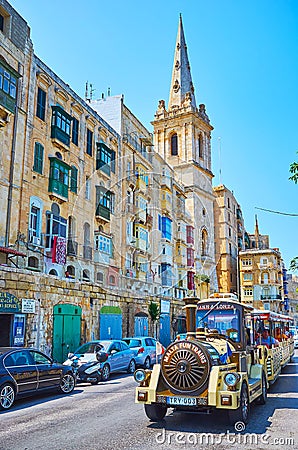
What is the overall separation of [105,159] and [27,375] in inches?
975

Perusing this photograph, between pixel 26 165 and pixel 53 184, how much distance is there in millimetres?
2574

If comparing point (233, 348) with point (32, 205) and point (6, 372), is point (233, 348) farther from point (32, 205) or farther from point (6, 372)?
point (32, 205)

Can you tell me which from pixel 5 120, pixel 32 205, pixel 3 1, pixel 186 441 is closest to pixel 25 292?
pixel 32 205

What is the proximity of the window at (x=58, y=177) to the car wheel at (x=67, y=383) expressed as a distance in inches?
617

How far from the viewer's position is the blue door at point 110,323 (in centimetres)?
2694

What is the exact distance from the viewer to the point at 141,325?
33750mm

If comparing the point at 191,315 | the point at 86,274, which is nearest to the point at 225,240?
the point at 86,274

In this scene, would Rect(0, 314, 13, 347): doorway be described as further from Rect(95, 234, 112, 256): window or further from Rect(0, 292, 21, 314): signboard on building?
Rect(95, 234, 112, 256): window

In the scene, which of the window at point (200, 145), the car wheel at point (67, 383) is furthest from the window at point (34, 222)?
the window at point (200, 145)

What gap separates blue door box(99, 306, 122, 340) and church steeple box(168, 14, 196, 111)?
136 ft

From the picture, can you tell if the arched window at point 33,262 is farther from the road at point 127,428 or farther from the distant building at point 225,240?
the distant building at point 225,240

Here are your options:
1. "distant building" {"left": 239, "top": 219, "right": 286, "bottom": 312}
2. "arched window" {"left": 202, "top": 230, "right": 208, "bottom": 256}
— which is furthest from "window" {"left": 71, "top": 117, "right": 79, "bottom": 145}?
"distant building" {"left": 239, "top": 219, "right": 286, "bottom": 312}

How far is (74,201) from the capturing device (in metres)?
30.9

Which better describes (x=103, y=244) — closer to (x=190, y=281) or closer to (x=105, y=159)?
(x=105, y=159)
